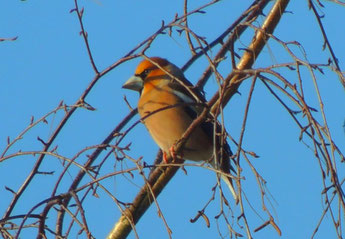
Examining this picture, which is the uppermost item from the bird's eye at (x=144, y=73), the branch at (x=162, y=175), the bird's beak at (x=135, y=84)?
the bird's eye at (x=144, y=73)

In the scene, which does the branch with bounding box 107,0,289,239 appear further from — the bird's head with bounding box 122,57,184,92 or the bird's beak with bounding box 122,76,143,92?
the bird's beak with bounding box 122,76,143,92

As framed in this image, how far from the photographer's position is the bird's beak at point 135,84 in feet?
20.3

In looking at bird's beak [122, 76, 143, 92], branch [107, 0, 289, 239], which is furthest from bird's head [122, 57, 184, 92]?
branch [107, 0, 289, 239]

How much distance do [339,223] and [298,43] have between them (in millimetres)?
970

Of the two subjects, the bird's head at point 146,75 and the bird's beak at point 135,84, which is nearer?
the bird's head at point 146,75

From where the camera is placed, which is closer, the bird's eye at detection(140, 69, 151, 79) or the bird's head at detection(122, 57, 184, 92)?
the bird's head at detection(122, 57, 184, 92)

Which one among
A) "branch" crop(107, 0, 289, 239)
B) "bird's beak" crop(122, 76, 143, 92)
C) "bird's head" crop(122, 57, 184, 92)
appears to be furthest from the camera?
"bird's beak" crop(122, 76, 143, 92)

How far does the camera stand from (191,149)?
5.69m

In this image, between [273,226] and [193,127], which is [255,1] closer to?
[193,127]

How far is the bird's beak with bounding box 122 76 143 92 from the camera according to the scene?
6191 mm

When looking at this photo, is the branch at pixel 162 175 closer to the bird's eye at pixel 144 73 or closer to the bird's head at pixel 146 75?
the bird's head at pixel 146 75

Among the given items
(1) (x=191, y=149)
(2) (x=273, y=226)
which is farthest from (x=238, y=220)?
(1) (x=191, y=149)

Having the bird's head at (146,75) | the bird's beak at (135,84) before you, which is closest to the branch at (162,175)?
the bird's head at (146,75)

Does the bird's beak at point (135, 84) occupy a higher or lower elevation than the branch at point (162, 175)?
higher
